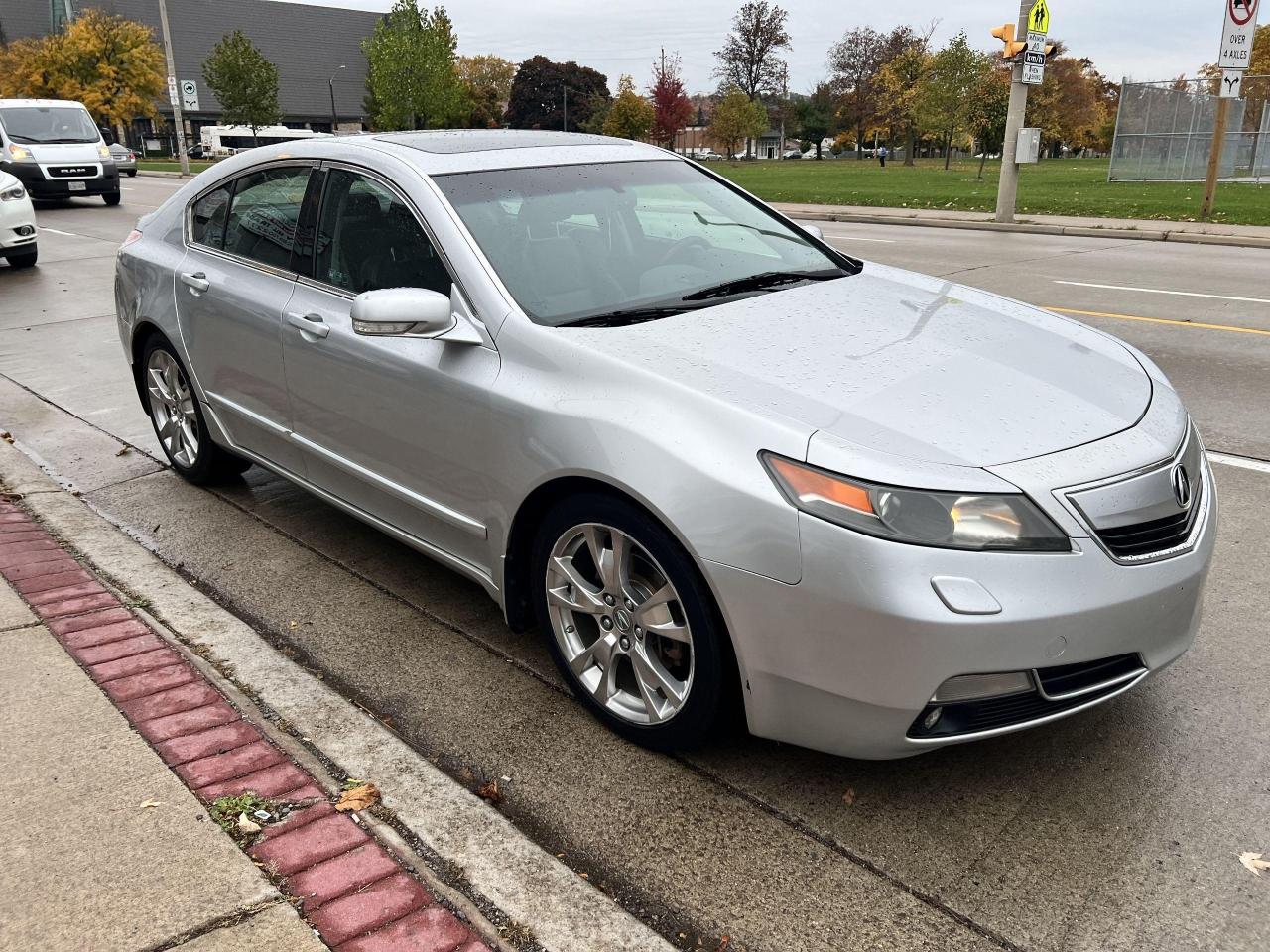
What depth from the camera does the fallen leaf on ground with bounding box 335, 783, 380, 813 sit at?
273 centimetres

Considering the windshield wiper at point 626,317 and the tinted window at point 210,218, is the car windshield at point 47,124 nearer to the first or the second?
the tinted window at point 210,218

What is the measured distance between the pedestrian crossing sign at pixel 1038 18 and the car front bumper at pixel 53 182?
18.5m

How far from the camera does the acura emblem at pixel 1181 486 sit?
109 inches

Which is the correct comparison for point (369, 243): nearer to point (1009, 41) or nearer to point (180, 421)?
point (180, 421)

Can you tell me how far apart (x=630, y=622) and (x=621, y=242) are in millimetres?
1453

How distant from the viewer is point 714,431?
2680 millimetres

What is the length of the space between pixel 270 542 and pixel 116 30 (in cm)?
6696

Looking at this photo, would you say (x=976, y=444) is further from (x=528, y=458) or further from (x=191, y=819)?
(x=191, y=819)

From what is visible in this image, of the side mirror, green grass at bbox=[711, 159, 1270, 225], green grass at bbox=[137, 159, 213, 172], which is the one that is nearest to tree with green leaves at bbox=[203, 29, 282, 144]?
green grass at bbox=[137, 159, 213, 172]

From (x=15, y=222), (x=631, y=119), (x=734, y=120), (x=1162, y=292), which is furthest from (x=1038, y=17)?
(x=631, y=119)

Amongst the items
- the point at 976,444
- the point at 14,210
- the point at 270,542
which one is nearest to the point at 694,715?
the point at 976,444

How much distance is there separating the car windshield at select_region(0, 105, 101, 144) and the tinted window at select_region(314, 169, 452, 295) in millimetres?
22540

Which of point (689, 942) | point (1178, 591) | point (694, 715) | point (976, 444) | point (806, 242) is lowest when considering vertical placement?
point (689, 942)

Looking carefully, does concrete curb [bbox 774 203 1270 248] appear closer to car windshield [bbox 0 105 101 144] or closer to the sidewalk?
the sidewalk
